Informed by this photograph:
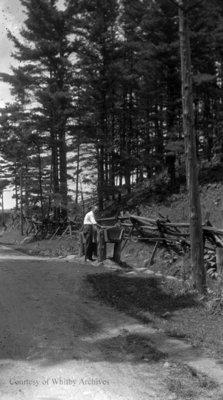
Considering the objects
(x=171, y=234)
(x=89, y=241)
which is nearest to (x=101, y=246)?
(x=89, y=241)

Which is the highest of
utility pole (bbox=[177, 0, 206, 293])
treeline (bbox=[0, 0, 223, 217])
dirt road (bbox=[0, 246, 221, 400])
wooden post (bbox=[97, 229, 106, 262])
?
treeline (bbox=[0, 0, 223, 217])

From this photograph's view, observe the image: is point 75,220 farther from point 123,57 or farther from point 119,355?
point 119,355

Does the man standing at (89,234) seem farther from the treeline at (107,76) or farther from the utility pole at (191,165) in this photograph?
the treeline at (107,76)

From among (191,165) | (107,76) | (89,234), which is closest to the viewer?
(191,165)

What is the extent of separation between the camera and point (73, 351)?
567cm

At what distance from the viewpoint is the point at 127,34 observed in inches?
1141

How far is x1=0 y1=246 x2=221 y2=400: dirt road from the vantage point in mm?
4520

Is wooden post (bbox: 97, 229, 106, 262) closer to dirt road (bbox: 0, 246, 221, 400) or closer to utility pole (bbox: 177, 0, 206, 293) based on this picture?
dirt road (bbox: 0, 246, 221, 400)

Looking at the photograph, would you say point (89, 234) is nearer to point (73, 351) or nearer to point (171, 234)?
point (171, 234)

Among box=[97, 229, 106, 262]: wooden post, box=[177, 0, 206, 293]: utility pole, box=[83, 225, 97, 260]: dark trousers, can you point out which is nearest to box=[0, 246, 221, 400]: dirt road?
box=[177, 0, 206, 293]: utility pole

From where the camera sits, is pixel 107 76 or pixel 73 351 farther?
pixel 107 76

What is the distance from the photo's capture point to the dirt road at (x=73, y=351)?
4.52 meters

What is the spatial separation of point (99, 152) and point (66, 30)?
25.4 feet

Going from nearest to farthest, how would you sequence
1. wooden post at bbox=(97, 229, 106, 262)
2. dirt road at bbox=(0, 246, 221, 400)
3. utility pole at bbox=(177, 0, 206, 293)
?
dirt road at bbox=(0, 246, 221, 400)
utility pole at bbox=(177, 0, 206, 293)
wooden post at bbox=(97, 229, 106, 262)
